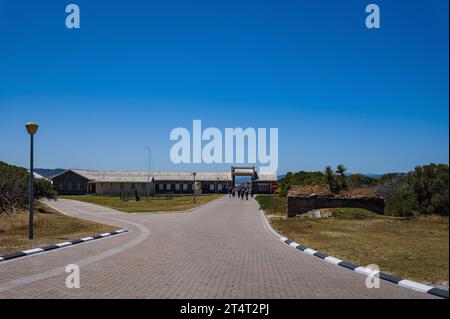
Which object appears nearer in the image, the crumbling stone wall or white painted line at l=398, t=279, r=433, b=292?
white painted line at l=398, t=279, r=433, b=292

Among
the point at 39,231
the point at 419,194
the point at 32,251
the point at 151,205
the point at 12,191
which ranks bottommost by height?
the point at 151,205

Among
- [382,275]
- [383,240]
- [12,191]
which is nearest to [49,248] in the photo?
[382,275]

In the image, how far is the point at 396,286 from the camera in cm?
918

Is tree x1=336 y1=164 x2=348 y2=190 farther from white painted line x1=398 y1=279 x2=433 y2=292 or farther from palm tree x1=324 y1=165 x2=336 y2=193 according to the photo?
white painted line x1=398 y1=279 x2=433 y2=292

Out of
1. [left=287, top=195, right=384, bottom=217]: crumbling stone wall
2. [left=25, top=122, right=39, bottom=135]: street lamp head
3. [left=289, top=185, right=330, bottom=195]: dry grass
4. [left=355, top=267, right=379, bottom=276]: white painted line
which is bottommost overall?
[left=355, top=267, right=379, bottom=276]: white painted line

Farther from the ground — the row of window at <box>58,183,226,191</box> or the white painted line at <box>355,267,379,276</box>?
the row of window at <box>58,183,226,191</box>

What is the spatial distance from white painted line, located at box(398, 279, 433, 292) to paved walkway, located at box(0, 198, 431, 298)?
0.19 metres

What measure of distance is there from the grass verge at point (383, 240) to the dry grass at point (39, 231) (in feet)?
25.8

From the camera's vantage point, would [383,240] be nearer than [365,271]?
No

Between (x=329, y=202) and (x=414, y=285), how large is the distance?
2007 cm

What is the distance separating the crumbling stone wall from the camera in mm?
28406

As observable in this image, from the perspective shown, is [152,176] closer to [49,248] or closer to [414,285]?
[49,248]

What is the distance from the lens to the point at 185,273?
Answer: 10.3 meters

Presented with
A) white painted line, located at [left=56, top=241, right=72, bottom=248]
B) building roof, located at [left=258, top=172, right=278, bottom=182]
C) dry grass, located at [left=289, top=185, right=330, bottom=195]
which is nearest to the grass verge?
dry grass, located at [left=289, top=185, right=330, bottom=195]
